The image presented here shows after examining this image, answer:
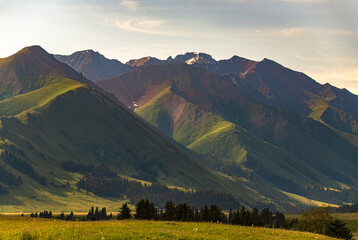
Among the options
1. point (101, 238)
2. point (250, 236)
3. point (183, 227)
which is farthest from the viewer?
point (183, 227)

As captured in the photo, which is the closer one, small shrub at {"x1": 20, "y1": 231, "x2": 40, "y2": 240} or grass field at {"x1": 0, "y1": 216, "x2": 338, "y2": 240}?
small shrub at {"x1": 20, "y1": 231, "x2": 40, "y2": 240}

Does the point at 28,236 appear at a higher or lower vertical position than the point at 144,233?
lower

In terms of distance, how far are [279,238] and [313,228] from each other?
3977 inches

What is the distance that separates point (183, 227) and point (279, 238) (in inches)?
553

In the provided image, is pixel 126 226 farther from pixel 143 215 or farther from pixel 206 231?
pixel 143 215

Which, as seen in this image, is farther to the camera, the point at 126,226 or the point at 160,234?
the point at 126,226

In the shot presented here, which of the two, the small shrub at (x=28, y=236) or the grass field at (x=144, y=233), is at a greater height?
the grass field at (x=144, y=233)

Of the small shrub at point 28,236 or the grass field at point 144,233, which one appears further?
the grass field at point 144,233

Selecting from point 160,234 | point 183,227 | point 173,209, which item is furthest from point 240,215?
point 160,234

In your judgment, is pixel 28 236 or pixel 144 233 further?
pixel 144 233

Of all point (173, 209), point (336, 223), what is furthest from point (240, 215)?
point (336, 223)

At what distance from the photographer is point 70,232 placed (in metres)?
61.1

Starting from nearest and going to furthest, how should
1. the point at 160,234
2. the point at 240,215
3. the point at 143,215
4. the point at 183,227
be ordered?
the point at 160,234
the point at 183,227
the point at 143,215
the point at 240,215

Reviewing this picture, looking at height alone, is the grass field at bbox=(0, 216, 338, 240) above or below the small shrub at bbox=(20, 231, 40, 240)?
above
